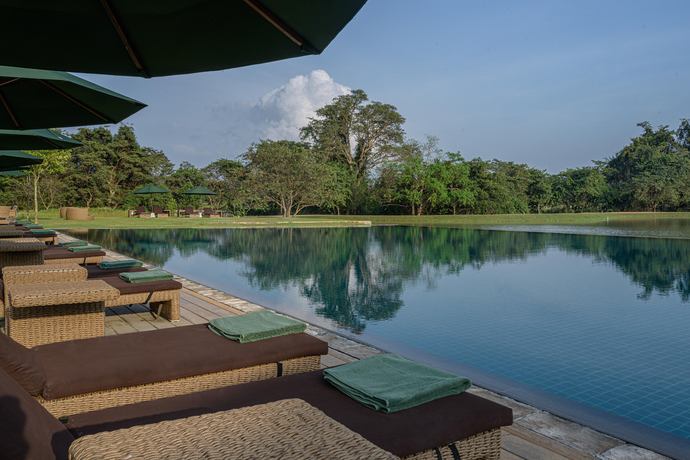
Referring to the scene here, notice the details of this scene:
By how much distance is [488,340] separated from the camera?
5293 mm

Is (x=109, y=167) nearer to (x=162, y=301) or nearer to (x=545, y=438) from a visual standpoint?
(x=162, y=301)

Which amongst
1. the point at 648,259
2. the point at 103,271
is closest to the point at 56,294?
the point at 103,271

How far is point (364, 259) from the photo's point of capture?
11.8 metres

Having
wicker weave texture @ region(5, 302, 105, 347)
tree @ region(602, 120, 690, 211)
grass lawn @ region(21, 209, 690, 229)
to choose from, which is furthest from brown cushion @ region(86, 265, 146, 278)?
tree @ region(602, 120, 690, 211)

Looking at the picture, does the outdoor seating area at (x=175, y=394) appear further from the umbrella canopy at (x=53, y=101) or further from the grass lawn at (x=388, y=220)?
the grass lawn at (x=388, y=220)

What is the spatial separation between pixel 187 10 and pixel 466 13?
1335 centimetres

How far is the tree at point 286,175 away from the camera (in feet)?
91.1

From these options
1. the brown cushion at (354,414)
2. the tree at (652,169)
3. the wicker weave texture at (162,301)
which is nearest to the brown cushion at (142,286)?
A: the wicker weave texture at (162,301)

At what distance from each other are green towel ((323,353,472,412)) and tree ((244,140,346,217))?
26020 mm

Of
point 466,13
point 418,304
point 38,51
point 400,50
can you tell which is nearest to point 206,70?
point 38,51

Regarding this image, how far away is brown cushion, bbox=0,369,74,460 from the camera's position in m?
1.12

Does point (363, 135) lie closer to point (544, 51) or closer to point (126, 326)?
point (544, 51)

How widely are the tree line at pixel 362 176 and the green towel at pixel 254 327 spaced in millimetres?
25169

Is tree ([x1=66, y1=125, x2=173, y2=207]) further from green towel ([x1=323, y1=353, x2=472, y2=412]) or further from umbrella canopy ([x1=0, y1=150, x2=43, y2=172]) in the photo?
green towel ([x1=323, y1=353, x2=472, y2=412])
